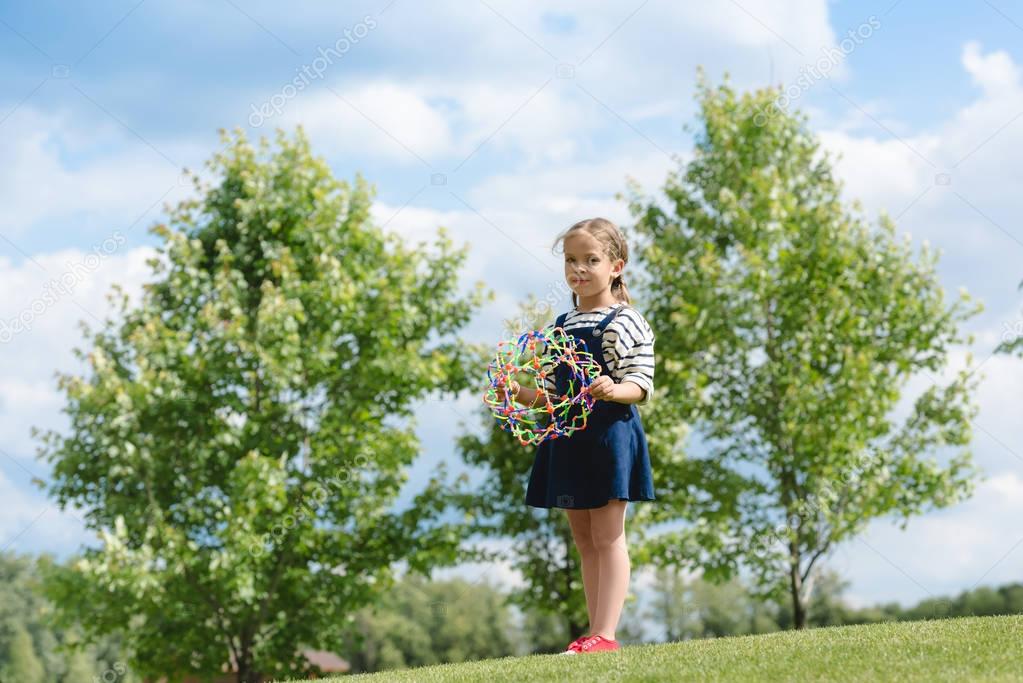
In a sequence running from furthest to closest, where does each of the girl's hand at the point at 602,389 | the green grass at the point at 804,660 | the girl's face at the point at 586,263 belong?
the girl's face at the point at 586,263 → the girl's hand at the point at 602,389 → the green grass at the point at 804,660

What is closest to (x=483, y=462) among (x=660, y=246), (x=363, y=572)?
(x=363, y=572)

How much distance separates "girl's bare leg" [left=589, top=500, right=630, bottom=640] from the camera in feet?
21.2

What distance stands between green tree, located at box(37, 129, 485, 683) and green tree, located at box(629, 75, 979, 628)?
4.35 metres

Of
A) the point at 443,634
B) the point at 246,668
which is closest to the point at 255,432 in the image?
the point at 246,668

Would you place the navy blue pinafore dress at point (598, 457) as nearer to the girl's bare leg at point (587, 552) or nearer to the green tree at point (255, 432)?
the girl's bare leg at point (587, 552)

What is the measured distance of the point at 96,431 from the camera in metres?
16.2

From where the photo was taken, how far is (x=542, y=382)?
665 centimetres

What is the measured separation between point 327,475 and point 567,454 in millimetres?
11025

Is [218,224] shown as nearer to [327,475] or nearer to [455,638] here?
[327,475]

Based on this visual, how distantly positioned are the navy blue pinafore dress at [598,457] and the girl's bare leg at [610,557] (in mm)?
130

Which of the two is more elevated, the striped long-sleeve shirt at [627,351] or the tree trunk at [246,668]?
the striped long-sleeve shirt at [627,351]

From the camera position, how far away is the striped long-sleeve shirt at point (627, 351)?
21.2 feet

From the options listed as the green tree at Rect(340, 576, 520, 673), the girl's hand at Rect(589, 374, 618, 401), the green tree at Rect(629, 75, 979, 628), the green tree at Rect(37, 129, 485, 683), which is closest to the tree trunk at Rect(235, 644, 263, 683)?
the green tree at Rect(37, 129, 485, 683)

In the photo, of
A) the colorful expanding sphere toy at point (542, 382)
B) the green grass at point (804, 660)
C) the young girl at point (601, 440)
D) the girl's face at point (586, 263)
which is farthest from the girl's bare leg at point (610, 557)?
the girl's face at point (586, 263)
